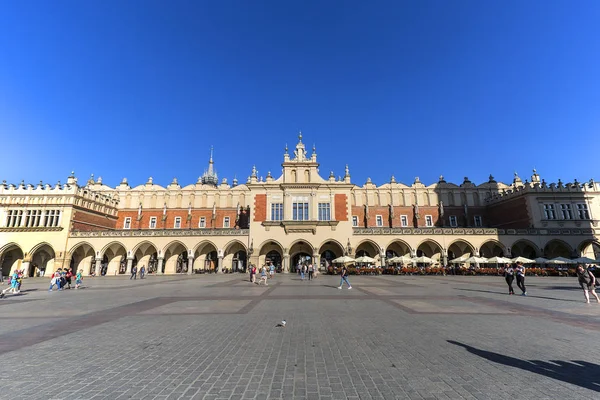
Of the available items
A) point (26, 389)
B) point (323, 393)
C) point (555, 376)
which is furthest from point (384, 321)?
point (26, 389)

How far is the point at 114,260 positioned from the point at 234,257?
53.6 ft

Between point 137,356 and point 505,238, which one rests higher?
point 505,238

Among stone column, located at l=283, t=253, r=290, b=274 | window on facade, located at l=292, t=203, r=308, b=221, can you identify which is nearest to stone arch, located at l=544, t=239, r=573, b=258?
window on facade, located at l=292, t=203, r=308, b=221

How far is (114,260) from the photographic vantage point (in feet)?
133

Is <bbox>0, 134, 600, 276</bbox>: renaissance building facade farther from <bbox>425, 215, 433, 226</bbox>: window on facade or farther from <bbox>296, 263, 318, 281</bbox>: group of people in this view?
<bbox>296, 263, 318, 281</bbox>: group of people

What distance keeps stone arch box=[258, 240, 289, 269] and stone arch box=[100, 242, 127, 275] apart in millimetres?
18968

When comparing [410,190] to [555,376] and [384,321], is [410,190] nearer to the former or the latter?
[384,321]

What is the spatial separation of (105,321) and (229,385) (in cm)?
669

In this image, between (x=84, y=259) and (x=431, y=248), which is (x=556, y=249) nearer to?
(x=431, y=248)

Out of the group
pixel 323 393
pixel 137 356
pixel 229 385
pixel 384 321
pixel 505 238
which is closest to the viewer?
pixel 323 393

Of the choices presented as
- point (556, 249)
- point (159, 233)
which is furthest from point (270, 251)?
point (556, 249)

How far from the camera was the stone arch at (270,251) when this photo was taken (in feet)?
123

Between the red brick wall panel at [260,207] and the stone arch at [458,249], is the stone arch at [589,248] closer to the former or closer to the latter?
the stone arch at [458,249]

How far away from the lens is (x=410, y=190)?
46219mm
